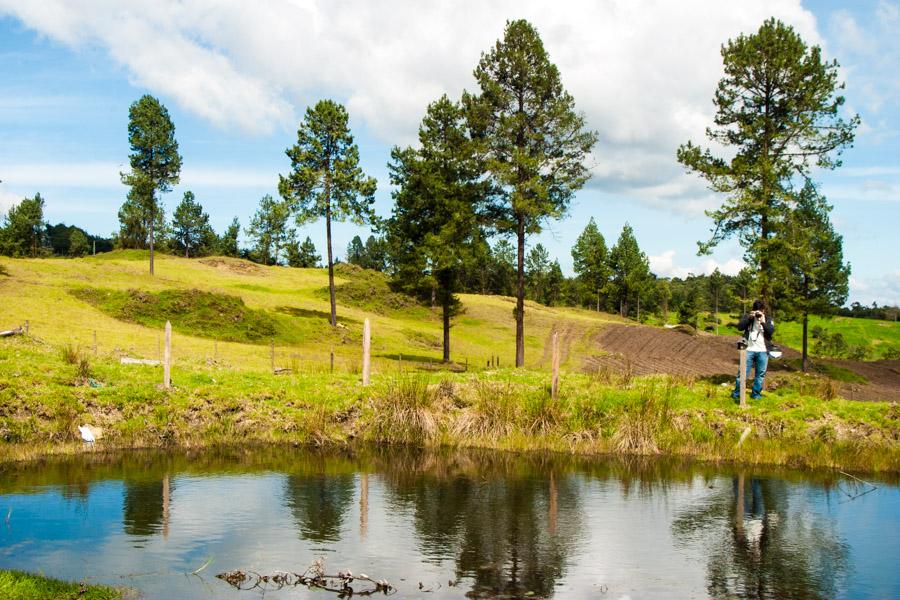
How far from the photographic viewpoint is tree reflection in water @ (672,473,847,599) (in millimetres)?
10203

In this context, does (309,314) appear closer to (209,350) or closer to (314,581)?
(209,350)

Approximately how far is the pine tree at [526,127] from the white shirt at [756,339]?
16.7 m

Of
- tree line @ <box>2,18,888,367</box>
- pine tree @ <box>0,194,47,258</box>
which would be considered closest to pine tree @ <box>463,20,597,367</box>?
tree line @ <box>2,18,888,367</box>

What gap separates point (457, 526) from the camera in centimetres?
1282

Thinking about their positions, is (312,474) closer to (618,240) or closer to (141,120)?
(141,120)

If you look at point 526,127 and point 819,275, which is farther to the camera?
point 819,275

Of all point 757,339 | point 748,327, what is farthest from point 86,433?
point 757,339

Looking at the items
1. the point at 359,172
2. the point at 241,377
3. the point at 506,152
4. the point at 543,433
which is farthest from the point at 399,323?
the point at 543,433

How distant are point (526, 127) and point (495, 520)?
1077 inches

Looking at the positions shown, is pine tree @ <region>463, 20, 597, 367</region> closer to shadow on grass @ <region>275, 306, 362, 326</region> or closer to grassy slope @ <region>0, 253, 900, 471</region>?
grassy slope @ <region>0, 253, 900, 471</region>

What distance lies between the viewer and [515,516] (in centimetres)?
1355

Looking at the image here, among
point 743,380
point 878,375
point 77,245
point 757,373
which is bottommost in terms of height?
point 878,375

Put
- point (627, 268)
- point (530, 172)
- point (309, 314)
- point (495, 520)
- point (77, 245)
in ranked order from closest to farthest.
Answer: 1. point (495, 520)
2. point (530, 172)
3. point (309, 314)
4. point (627, 268)
5. point (77, 245)

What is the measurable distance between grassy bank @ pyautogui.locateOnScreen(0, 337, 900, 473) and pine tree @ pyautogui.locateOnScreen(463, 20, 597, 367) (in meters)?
16.4
